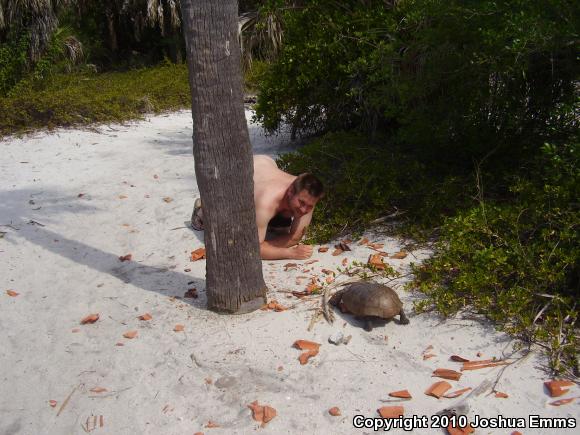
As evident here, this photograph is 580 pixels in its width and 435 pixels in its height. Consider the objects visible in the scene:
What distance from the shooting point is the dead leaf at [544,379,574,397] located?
3.24 metres

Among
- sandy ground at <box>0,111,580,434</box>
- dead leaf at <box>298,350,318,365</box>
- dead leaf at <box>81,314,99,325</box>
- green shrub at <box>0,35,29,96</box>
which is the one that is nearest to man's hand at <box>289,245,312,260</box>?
sandy ground at <box>0,111,580,434</box>

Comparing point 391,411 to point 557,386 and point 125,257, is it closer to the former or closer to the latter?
point 557,386

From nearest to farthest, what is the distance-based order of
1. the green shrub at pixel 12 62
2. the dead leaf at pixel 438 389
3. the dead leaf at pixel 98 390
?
the dead leaf at pixel 438 389 < the dead leaf at pixel 98 390 < the green shrub at pixel 12 62

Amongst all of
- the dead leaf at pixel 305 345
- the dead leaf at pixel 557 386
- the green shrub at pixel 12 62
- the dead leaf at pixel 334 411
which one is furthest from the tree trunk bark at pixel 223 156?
the green shrub at pixel 12 62

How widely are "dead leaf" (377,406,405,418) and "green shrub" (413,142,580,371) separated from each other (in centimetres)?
98

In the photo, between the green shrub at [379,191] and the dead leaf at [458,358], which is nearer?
the dead leaf at [458,358]

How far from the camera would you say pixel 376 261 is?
15.9 ft

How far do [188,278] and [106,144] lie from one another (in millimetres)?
5662

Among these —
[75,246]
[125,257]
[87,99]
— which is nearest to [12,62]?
[87,99]

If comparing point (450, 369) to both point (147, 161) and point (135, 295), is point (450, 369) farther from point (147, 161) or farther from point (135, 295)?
point (147, 161)

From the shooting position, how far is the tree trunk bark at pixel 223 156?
3.62 metres

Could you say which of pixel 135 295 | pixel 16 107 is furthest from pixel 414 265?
pixel 16 107

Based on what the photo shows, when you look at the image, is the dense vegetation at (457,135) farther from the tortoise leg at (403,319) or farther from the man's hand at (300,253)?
the man's hand at (300,253)

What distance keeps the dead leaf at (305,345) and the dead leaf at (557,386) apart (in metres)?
1.42
